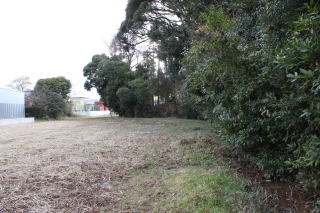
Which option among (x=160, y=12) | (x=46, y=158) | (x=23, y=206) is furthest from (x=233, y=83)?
(x=160, y=12)

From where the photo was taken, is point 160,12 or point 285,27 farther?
point 160,12

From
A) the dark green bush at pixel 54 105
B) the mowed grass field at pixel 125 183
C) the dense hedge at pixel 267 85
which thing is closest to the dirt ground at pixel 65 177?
the mowed grass field at pixel 125 183

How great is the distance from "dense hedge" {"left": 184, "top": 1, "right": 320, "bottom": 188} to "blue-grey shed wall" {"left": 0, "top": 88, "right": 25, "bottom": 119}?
17.1m

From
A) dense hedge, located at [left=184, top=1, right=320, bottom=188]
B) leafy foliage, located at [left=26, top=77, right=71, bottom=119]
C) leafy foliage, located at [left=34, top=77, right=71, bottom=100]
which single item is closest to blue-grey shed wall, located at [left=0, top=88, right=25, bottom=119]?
leafy foliage, located at [left=26, top=77, right=71, bottom=119]

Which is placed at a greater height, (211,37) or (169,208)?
(211,37)

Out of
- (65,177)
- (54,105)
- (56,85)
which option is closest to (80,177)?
(65,177)

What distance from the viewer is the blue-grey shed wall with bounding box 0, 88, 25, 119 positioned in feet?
52.1

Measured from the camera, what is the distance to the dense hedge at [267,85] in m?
1.81

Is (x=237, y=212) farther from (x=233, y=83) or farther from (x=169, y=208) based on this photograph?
(x=233, y=83)

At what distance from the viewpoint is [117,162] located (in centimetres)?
415

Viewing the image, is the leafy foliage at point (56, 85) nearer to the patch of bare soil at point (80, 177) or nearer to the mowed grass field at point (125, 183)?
the patch of bare soil at point (80, 177)

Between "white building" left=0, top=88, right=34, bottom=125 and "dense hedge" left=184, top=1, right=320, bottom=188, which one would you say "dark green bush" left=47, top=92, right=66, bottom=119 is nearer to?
"white building" left=0, top=88, right=34, bottom=125

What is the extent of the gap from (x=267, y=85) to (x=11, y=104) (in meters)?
19.3

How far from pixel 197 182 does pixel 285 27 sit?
6.95 feet
